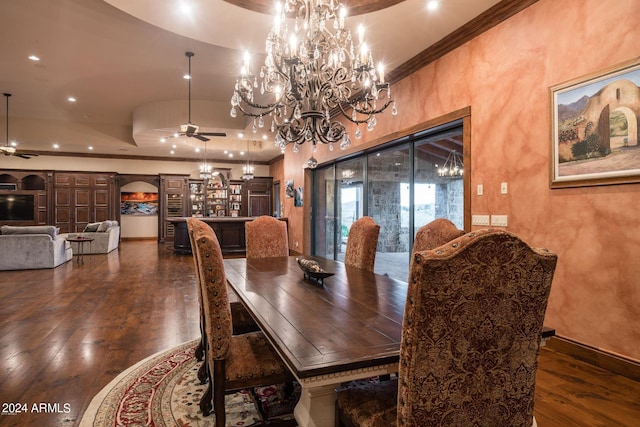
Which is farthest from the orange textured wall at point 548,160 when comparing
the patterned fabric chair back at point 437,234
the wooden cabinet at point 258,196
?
the wooden cabinet at point 258,196

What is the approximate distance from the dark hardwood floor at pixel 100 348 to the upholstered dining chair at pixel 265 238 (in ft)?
3.11

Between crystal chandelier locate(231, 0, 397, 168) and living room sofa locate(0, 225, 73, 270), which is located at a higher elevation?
crystal chandelier locate(231, 0, 397, 168)

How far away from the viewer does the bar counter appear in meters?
8.62

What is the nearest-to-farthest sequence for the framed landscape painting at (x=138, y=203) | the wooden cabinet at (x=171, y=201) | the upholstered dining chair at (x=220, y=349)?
the upholstered dining chair at (x=220, y=349)
the wooden cabinet at (x=171, y=201)
the framed landscape painting at (x=138, y=203)

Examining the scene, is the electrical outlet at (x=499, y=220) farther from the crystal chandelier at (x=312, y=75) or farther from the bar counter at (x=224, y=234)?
the bar counter at (x=224, y=234)

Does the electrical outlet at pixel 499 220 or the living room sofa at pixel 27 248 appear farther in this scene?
the living room sofa at pixel 27 248

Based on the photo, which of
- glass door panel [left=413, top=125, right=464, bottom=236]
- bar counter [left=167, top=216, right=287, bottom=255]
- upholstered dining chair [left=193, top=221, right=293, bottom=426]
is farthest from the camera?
bar counter [left=167, top=216, right=287, bottom=255]

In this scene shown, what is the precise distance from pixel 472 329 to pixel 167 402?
6.26 feet

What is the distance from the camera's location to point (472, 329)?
3.17 feet

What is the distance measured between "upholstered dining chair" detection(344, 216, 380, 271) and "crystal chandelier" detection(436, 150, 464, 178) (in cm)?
156

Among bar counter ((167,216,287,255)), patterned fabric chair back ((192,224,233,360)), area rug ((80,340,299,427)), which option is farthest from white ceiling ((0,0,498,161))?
area rug ((80,340,299,427))

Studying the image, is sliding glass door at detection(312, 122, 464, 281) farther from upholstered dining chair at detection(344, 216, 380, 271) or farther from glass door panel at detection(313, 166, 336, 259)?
upholstered dining chair at detection(344, 216, 380, 271)

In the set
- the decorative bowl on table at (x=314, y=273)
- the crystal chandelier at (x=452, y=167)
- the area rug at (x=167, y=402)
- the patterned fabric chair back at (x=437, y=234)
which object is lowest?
the area rug at (x=167, y=402)

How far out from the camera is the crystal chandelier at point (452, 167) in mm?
3947
